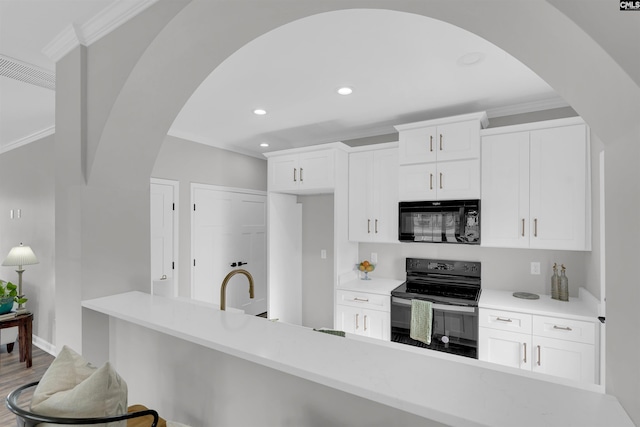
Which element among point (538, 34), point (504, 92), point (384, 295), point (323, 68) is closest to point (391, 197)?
point (384, 295)

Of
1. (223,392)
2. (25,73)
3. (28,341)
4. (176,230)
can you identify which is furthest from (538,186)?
(28,341)

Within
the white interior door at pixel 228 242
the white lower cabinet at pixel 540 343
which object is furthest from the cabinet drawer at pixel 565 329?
the white interior door at pixel 228 242

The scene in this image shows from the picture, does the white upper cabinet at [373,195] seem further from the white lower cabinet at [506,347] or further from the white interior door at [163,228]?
the white interior door at [163,228]

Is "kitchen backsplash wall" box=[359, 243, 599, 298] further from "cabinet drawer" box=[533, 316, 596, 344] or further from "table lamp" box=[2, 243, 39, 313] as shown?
"table lamp" box=[2, 243, 39, 313]

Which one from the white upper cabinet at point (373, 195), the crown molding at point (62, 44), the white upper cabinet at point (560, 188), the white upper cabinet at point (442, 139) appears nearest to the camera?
the crown molding at point (62, 44)

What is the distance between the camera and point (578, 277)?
276cm

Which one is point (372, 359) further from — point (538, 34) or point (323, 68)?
point (323, 68)

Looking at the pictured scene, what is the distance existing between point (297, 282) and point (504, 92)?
10.4 feet

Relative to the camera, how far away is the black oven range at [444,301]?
8.88 ft

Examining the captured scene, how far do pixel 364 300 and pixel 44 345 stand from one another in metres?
3.86

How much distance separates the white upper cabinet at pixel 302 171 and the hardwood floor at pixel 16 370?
3030 mm

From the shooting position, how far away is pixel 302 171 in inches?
144

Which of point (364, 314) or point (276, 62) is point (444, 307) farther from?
point (276, 62)

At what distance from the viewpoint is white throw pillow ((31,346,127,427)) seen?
0.86 meters
